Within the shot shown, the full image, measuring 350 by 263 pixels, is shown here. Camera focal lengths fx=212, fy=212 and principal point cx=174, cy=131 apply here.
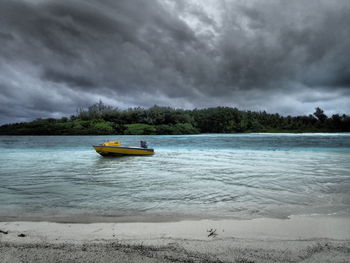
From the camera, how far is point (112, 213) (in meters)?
6.59

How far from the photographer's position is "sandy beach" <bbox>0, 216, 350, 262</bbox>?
355 cm

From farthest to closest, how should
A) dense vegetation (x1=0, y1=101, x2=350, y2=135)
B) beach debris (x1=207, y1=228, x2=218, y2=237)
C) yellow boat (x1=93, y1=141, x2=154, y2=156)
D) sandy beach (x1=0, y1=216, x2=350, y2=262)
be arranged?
1. dense vegetation (x1=0, y1=101, x2=350, y2=135)
2. yellow boat (x1=93, y1=141, x2=154, y2=156)
3. beach debris (x1=207, y1=228, x2=218, y2=237)
4. sandy beach (x1=0, y1=216, x2=350, y2=262)

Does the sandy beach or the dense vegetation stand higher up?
the dense vegetation

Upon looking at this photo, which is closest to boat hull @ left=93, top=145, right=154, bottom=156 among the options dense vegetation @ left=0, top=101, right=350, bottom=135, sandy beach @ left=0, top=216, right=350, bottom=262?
sandy beach @ left=0, top=216, right=350, bottom=262

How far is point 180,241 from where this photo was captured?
4172mm

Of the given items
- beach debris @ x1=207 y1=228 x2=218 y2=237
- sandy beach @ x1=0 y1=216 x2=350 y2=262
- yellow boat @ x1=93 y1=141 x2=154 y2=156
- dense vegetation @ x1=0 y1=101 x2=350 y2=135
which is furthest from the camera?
dense vegetation @ x1=0 y1=101 x2=350 y2=135

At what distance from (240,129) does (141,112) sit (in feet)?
307

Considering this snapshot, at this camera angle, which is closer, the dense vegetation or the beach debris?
the beach debris

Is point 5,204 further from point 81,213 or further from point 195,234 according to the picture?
point 195,234

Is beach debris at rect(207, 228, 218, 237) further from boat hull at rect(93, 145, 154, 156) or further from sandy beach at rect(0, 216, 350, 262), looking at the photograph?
boat hull at rect(93, 145, 154, 156)

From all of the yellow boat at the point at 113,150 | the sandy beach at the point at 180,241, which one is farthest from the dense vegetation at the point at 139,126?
the sandy beach at the point at 180,241

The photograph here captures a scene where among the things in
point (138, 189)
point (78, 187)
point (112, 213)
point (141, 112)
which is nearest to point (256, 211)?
point (112, 213)

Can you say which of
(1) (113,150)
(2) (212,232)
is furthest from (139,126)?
(2) (212,232)

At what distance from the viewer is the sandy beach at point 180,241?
11.7 feet
